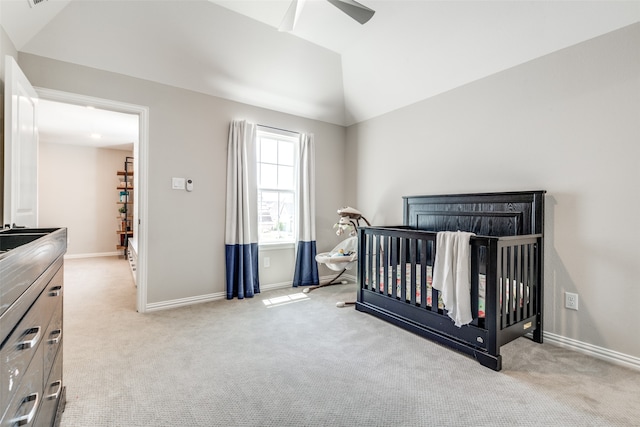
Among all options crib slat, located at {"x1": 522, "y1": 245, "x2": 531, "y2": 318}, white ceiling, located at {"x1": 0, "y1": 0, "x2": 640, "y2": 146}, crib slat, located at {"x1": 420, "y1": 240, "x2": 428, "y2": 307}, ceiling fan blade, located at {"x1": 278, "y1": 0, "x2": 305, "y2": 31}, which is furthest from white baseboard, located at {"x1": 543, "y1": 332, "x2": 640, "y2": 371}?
ceiling fan blade, located at {"x1": 278, "y1": 0, "x2": 305, "y2": 31}

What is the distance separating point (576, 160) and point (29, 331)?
3192 mm

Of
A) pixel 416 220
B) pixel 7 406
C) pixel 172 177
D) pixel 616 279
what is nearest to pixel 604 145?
pixel 616 279

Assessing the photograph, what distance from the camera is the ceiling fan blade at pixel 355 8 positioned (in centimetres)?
208

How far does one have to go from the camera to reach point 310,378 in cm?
180

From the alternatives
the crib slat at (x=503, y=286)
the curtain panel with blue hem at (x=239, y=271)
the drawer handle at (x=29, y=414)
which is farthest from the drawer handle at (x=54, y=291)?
the crib slat at (x=503, y=286)

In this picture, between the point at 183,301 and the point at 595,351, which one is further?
the point at 183,301

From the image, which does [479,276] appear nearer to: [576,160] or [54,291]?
[576,160]

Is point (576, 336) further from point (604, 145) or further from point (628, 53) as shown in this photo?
point (628, 53)

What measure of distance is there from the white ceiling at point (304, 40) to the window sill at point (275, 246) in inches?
68.2

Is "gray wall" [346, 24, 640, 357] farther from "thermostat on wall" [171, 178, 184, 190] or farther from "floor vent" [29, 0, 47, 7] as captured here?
"floor vent" [29, 0, 47, 7]

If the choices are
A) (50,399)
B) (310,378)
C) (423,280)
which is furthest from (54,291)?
(423,280)

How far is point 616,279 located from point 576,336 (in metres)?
0.51

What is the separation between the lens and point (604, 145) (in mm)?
2102

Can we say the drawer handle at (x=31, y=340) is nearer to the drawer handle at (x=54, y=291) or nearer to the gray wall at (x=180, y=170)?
the drawer handle at (x=54, y=291)
